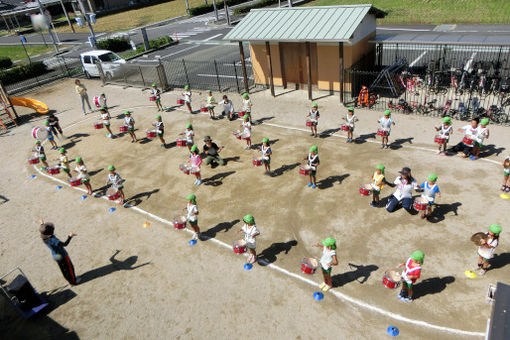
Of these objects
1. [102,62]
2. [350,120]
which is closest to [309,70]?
[350,120]

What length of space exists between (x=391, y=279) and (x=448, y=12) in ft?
124

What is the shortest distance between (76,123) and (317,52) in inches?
616

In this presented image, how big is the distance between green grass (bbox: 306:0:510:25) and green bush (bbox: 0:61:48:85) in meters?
35.8

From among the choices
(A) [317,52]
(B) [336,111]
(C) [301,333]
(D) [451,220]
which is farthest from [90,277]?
Answer: (A) [317,52]

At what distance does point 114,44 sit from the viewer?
4128 centimetres

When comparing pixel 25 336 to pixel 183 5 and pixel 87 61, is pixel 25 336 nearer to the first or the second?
pixel 87 61

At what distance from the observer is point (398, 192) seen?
11422 millimetres

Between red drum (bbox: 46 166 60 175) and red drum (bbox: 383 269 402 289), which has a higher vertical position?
red drum (bbox: 46 166 60 175)

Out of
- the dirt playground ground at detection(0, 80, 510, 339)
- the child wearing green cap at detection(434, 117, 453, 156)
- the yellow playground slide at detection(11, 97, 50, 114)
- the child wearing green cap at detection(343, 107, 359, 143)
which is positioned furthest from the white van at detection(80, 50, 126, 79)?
the child wearing green cap at detection(434, 117, 453, 156)

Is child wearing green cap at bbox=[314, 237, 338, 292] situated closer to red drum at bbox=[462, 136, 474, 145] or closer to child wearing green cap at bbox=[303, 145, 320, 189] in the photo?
child wearing green cap at bbox=[303, 145, 320, 189]

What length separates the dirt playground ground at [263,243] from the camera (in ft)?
28.9

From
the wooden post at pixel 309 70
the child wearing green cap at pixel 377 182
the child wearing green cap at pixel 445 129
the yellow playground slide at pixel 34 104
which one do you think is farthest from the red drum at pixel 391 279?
the yellow playground slide at pixel 34 104

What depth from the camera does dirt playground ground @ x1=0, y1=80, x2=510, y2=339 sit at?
8.80 m

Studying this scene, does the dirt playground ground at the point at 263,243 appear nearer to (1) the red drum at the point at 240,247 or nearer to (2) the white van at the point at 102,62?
(1) the red drum at the point at 240,247
